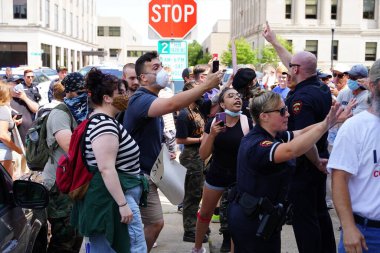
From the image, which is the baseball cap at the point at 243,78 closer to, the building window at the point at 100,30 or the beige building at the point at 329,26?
the beige building at the point at 329,26

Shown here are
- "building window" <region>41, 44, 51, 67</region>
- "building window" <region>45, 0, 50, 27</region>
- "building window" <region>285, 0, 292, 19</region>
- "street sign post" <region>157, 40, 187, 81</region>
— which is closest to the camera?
"street sign post" <region>157, 40, 187, 81</region>

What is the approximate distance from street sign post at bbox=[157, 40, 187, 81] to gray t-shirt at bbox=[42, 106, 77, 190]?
4.56 metres

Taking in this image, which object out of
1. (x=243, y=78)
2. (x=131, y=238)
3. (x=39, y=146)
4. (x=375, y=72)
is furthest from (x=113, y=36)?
(x=375, y=72)

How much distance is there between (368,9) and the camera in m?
66.8

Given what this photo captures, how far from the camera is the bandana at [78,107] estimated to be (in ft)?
14.1

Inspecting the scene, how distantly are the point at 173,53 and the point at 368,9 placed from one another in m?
64.6

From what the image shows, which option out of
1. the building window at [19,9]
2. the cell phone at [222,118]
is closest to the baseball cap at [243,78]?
the cell phone at [222,118]

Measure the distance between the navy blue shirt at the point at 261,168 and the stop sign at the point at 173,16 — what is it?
15.8 feet

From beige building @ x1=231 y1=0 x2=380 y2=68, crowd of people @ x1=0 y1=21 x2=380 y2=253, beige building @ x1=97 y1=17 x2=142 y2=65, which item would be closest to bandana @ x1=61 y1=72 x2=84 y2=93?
crowd of people @ x1=0 y1=21 x2=380 y2=253

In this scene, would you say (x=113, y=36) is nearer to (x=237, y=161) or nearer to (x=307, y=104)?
(x=307, y=104)

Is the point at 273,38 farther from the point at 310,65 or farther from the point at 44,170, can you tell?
the point at 44,170

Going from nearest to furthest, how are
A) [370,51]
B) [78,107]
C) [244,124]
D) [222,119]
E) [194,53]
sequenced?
[78,107]
[222,119]
[244,124]
[370,51]
[194,53]

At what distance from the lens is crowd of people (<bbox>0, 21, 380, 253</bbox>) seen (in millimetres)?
2834

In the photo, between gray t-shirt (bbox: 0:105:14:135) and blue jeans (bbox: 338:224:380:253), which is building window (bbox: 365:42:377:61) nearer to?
gray t-shirt (bbox: 0:105:14:135)
